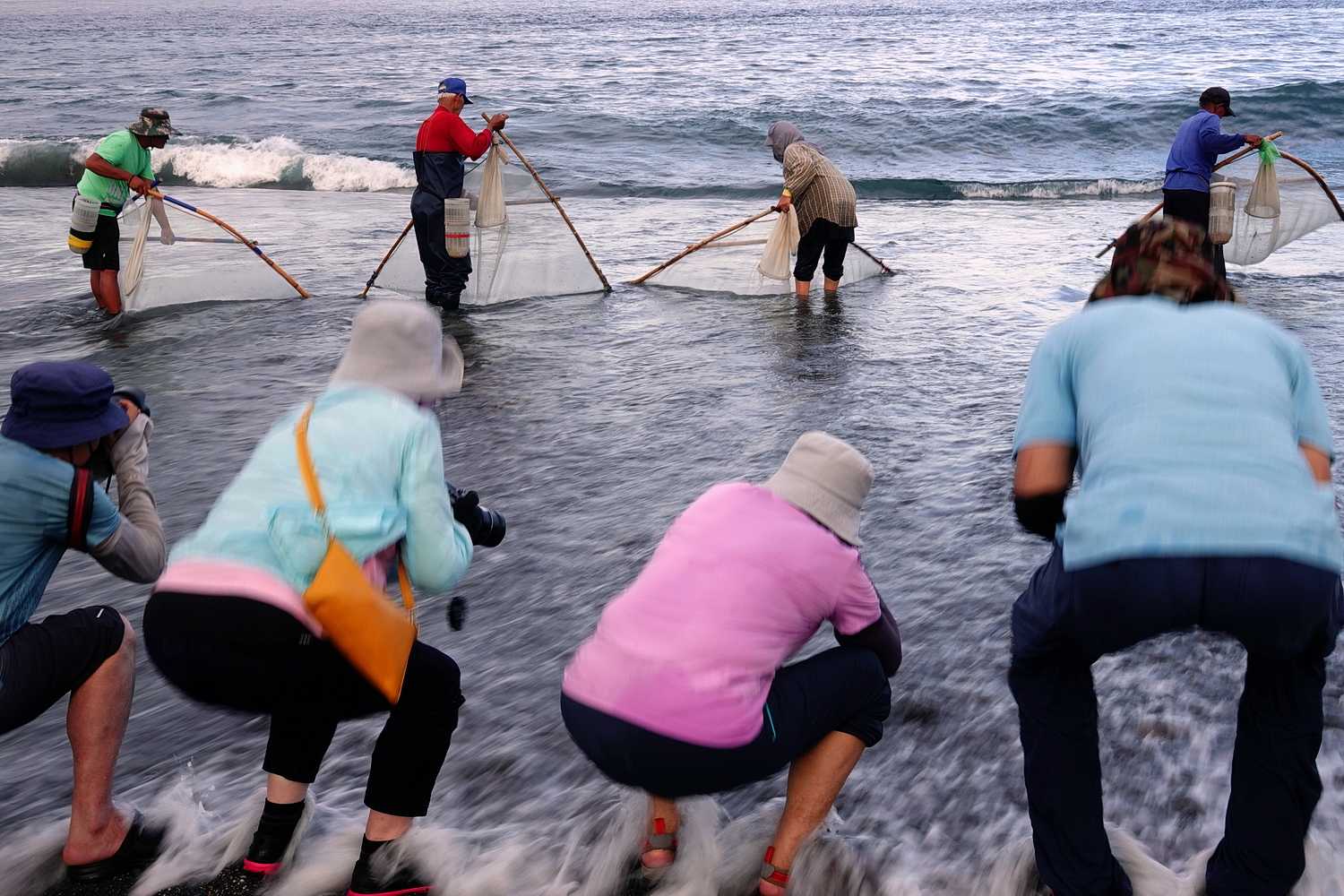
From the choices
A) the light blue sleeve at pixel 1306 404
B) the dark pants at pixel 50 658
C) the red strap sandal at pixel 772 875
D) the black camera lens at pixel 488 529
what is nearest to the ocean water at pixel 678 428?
the red strap sandal at pixel 772 875

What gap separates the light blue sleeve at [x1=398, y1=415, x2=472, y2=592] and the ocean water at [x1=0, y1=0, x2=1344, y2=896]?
2.79ft

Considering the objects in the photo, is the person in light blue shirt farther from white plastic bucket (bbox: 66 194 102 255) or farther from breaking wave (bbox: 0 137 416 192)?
breaking wave (bbox: 0 137 416 192)

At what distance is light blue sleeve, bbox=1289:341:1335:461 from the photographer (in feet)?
6.71

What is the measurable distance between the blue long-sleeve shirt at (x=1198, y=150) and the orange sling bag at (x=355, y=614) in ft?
26.5

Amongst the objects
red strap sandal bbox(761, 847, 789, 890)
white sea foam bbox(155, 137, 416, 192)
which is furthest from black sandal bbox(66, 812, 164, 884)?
white sea foam bbox(155, 137, 416, 192)

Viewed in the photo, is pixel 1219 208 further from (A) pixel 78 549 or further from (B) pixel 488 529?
(A) pixel 78 549

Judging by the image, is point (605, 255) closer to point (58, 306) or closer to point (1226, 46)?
point (58, 306)

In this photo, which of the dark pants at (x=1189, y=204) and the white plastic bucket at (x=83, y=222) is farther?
the dark pants at (x=1189, y=204)

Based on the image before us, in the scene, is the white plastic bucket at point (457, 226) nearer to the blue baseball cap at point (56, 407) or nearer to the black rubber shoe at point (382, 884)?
the blue baseball cap at point (56, 407)

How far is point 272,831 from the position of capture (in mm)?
2541

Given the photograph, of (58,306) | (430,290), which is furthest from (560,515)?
(58,306)

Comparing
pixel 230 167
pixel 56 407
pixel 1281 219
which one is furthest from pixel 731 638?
pixel 230 167

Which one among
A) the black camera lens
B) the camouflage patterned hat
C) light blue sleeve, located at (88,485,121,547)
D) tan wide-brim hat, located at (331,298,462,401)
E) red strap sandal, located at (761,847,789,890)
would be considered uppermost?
the camouflage patterned hat

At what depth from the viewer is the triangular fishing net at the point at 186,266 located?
26.7 ft
